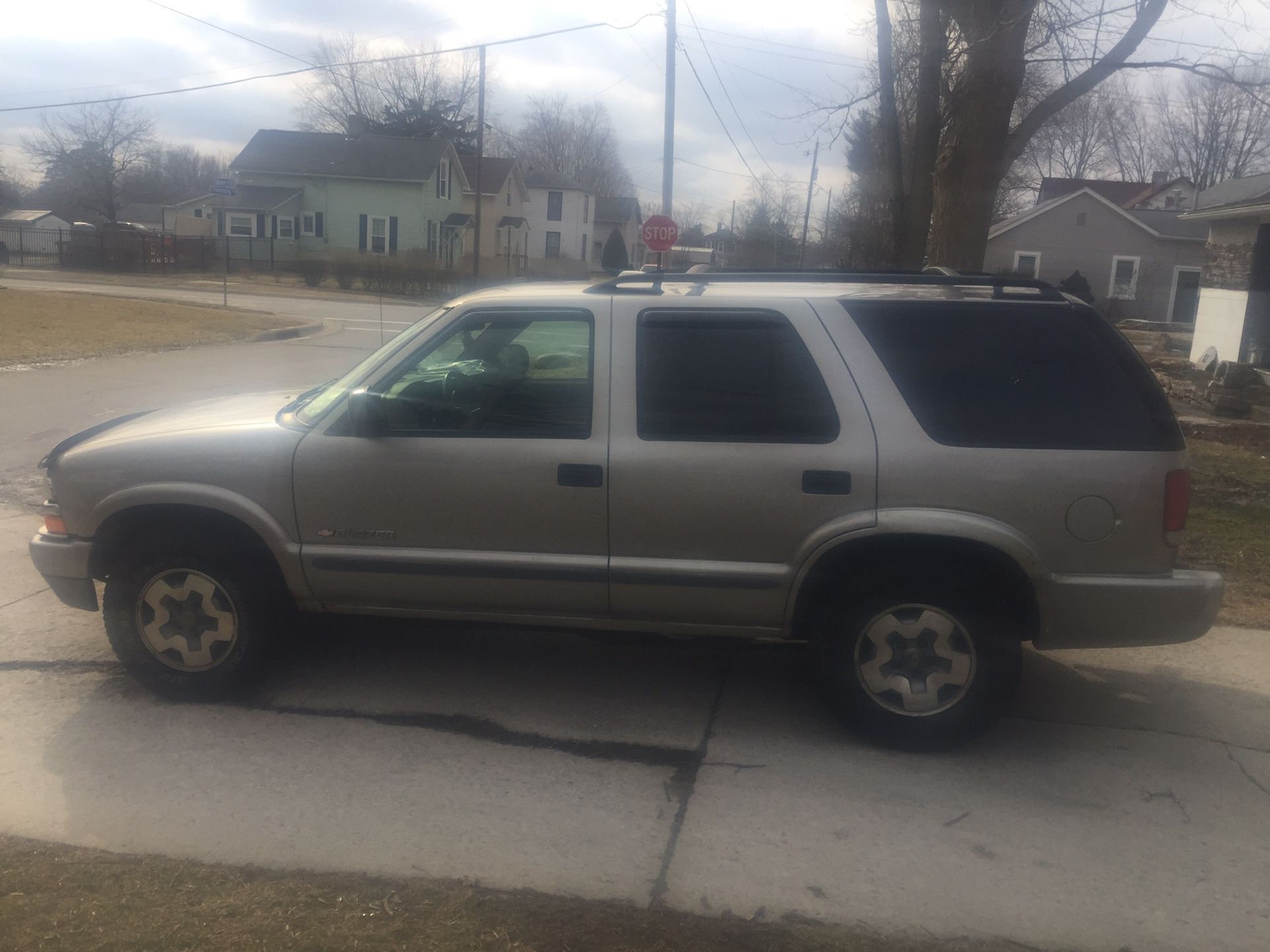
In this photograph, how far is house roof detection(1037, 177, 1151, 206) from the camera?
5703cm

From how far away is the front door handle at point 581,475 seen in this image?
4.32 metres

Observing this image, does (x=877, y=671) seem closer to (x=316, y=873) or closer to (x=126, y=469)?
(x=316, y=873)

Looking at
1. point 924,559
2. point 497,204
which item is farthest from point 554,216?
point 924,559

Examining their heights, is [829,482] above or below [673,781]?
above

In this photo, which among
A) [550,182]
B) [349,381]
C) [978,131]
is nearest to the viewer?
[349,381]

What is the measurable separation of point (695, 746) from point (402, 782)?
119 centimetres

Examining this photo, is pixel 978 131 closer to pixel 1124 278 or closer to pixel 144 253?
pixel 1124 278

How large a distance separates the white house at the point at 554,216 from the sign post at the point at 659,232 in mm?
48548

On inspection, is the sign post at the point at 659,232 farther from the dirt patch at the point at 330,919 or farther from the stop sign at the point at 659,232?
the dirt patch at the point at 330,919

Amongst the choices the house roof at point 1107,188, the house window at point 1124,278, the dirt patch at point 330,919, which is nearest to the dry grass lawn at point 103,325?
the dirt patch at point 330,919

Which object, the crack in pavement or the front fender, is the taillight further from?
the front fender

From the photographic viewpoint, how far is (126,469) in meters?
4.55

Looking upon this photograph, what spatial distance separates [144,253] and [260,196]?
7.63 meters

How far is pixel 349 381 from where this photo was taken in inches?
191
